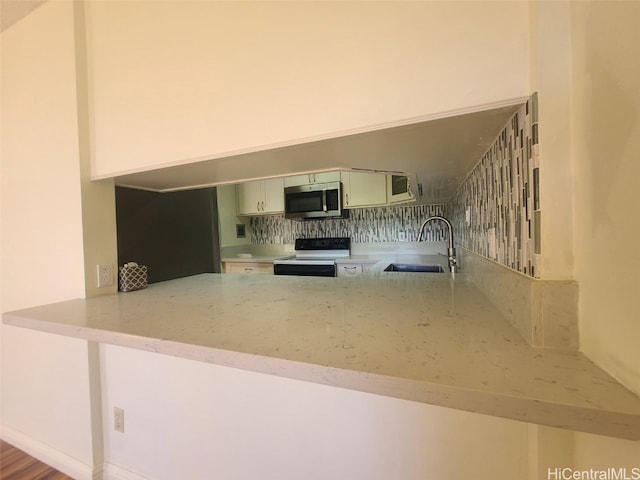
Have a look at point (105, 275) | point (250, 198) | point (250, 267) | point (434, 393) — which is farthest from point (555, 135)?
point (250, 198)

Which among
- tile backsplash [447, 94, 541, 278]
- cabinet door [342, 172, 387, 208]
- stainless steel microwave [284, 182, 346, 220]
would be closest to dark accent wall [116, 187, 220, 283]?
stainless steel microwave [284, 182, 346, 220]

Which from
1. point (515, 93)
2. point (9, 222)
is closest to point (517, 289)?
point (515, 93)

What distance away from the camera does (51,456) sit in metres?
1.42

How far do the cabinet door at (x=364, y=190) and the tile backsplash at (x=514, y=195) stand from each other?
2144 mm

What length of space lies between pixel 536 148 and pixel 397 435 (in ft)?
2.87

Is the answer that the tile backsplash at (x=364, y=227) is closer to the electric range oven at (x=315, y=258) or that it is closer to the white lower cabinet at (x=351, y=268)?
the electric range oven at (x=315, y=258)

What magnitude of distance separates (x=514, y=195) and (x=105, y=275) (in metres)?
1.67

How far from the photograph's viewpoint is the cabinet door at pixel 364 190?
316 cm

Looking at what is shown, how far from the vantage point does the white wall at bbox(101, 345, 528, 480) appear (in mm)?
770

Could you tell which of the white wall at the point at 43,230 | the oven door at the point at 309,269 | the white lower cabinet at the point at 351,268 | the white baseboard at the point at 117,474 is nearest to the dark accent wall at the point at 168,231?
the white wall at the point at 43,230

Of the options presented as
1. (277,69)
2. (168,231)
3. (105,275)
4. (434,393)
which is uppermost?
(277,69)

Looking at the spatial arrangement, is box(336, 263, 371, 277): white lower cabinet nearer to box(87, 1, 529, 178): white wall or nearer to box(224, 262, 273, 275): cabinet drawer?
box(224, 262, 273, 275): cabinet drawer

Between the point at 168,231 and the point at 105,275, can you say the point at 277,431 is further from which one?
the point at 168,231

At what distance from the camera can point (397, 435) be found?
2.75ft
